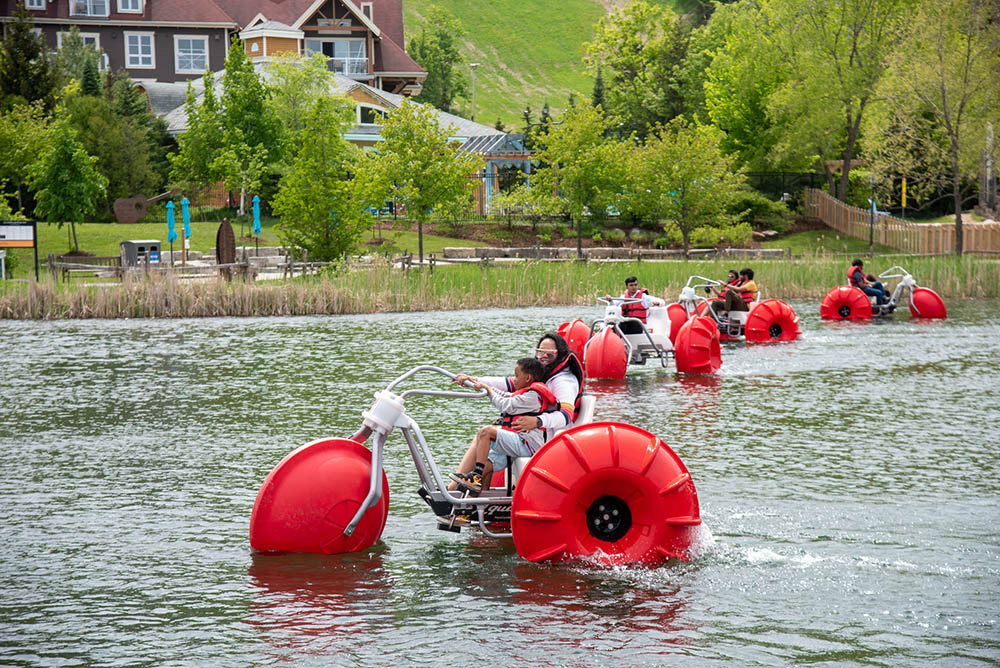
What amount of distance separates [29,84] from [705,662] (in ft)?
207

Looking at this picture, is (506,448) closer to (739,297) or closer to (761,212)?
(739,297)

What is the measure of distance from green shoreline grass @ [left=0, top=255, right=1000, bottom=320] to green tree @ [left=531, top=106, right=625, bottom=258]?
53.7ft

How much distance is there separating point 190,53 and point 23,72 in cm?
2927

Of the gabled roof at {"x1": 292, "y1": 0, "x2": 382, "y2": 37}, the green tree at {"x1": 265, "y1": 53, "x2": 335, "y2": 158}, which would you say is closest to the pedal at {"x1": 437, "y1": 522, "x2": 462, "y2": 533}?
the green tree at {"x1": 265, "y1": 53, "x2": 335, "y2": 158}

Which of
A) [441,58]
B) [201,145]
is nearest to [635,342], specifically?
[201,145]

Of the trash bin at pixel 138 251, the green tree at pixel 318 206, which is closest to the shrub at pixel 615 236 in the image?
the green tree at pixel 318 206

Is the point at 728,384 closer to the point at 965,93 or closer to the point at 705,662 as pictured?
the point at 705,662

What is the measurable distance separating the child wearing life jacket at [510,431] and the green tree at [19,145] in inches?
1880

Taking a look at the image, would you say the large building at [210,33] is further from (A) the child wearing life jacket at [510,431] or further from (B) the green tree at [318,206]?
(A) the child wearing life jacket at [510,431]

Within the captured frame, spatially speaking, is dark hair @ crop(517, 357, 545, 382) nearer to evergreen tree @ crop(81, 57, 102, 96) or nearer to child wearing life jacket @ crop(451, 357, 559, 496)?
child wearing life jacket @ crop(451, 357, 559, 496)

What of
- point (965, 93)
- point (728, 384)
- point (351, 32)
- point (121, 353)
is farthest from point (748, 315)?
point (351, 32)

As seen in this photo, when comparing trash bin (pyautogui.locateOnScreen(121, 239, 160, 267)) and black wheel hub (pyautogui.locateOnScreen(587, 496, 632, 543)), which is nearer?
black wheel hub (pyautogui.locateOnScreen(587, 496, 632, 543))

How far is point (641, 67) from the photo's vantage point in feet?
300

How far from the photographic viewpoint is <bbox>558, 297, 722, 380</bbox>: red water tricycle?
22719 millimetres
